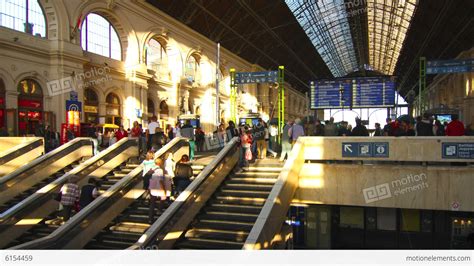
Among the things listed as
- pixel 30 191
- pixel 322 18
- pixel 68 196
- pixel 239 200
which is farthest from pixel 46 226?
pixel 322 18

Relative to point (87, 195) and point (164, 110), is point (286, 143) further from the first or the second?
point (164, 110)

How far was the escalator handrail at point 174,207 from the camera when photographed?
26.2 feet

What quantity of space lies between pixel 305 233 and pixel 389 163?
13.9 feet

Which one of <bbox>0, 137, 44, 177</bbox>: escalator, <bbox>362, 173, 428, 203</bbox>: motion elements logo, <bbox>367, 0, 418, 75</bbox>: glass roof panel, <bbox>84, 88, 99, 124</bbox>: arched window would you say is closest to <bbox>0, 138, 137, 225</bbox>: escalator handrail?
<bbox>0, 137, 44, 177</bbox>: escalator

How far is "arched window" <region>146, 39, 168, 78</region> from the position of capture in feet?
95.8

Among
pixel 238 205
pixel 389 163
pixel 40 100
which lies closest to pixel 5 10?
pixel 40 100

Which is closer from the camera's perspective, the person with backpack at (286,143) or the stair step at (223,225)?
the stair step at (223,225)

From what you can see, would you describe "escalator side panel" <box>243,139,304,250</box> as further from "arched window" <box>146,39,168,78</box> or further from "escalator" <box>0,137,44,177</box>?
"arched window" <box>146,39,168,78</box>

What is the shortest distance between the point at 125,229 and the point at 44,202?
99.3 inches

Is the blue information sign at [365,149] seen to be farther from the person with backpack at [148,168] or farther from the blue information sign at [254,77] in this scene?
the blue information sign at [254,77]

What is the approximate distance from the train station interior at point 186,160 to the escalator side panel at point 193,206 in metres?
0.04

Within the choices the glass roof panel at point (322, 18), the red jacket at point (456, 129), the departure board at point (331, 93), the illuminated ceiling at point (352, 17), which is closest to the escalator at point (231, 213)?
the red jacket at point (456, 129)

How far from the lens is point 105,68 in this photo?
24125 mm

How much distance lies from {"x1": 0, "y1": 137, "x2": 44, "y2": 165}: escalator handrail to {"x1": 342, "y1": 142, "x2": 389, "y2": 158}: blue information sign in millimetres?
10664
